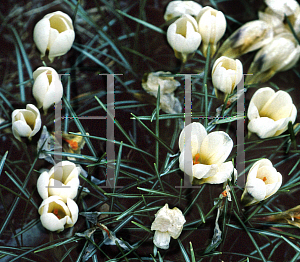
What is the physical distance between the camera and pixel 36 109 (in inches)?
15.6

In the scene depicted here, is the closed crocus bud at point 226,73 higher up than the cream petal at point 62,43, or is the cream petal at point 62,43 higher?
the cream petal at point 62,43

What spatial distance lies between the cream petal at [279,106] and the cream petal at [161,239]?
0.75ft

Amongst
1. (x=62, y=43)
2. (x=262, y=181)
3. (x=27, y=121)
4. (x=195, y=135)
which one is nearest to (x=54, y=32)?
(x=62, y=43)

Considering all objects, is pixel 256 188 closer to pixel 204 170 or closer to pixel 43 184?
pixel 204 170

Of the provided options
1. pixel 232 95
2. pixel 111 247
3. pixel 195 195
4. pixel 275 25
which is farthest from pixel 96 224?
pixel 275 25

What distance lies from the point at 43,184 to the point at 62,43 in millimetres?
197

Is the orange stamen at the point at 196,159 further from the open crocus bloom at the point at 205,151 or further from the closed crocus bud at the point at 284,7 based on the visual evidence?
the closed crocus bud at the point at 284,7

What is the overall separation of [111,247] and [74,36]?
31 cm

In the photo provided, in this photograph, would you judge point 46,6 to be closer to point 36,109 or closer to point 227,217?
point 36,109

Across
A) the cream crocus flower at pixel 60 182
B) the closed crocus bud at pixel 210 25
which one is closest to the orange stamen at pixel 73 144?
the cream crocus flower at pixel 60 182

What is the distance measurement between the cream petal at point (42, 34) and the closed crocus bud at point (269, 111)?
0.31 m

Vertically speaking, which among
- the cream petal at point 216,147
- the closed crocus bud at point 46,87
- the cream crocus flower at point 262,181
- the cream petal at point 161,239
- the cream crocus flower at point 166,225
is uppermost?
the closed crocus bud at point 46,87

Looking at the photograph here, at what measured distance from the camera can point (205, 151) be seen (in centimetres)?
40

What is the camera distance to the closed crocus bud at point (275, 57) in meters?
0.43
